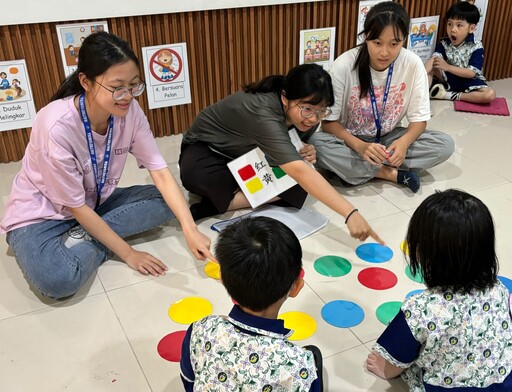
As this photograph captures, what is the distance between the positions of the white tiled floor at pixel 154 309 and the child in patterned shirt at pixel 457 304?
0.87ft

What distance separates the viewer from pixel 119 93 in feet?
5.56

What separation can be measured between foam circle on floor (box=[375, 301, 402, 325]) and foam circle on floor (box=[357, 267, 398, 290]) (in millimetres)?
88

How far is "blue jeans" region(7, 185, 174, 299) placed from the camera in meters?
1.77

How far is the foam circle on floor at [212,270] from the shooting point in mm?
1941

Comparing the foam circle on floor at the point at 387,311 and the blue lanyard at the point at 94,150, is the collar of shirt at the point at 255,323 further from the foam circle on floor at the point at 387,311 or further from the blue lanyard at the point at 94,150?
the blue lanyard at the point at 94,150

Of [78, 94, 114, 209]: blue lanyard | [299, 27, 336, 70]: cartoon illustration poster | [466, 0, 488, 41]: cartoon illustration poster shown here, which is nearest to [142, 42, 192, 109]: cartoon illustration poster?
[299, 27, 336, 70]: cartoon illustration poster

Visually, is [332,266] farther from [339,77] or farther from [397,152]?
[339,77]

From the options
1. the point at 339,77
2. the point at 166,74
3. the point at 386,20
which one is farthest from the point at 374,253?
the point at 166,74

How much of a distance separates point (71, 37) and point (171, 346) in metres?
1.75

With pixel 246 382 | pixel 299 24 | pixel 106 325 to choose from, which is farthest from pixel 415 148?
pixel 246 382

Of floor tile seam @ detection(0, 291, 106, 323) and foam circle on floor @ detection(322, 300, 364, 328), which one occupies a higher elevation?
floor tile seam @ detection(0, 291, 106, 323)

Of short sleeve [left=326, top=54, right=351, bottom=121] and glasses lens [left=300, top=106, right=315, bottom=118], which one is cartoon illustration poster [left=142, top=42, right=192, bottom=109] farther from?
glasses lens [left=300, top=106, right=315, bottom=118]

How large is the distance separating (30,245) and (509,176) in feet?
6.97

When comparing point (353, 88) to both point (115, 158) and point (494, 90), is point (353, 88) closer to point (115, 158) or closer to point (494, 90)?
point (115, 158)
